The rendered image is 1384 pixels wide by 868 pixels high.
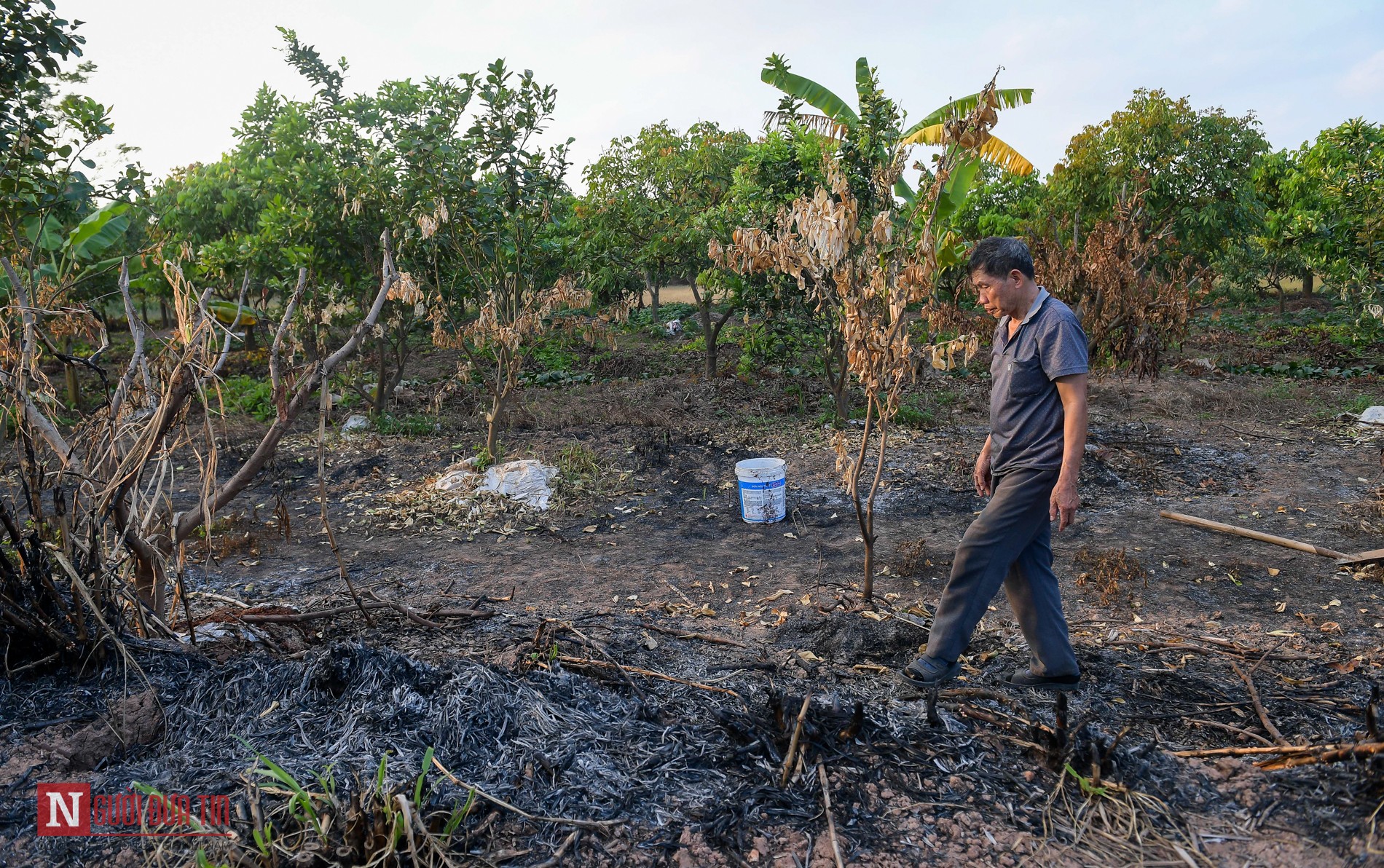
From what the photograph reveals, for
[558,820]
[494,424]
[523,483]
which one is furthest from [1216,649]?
[494,424]

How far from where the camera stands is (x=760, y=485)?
19.7 feet

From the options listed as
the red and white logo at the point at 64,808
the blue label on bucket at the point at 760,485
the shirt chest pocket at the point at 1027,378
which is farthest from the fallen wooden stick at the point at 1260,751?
the blue label on bucket at the point at 760,485

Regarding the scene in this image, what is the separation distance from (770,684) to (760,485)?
9.89 ft

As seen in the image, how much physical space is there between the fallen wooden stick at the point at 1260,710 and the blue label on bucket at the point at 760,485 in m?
3.27

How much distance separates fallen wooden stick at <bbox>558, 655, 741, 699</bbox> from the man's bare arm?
4.45 feet

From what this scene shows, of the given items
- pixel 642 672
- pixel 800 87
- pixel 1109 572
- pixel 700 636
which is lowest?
pixel 1109 572

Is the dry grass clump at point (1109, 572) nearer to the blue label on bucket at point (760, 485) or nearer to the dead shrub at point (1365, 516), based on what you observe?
the dead shrub at point (1365, 516)

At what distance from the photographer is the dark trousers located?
3.04 meters

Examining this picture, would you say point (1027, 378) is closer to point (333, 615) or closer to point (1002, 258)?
point (1002, 258)

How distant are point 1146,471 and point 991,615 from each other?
3.59 meters

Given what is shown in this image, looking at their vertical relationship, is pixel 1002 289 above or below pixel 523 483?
above

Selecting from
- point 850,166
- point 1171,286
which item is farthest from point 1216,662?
point 850,166

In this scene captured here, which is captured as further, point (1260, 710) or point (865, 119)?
point (865, 119)

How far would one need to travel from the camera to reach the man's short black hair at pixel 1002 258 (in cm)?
303
